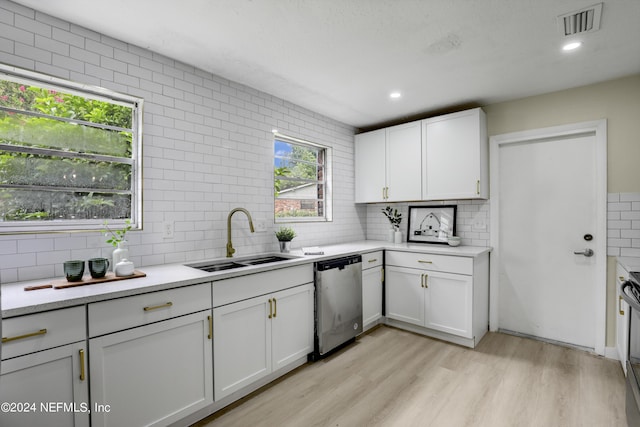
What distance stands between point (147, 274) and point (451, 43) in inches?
101

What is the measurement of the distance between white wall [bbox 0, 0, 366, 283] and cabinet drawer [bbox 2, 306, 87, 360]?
0.63 m

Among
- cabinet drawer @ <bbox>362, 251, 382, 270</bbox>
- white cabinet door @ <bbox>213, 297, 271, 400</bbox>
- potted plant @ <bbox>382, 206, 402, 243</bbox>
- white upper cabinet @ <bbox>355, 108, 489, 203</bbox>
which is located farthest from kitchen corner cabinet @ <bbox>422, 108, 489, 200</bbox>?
white cabinet door @ <bbox>213, 297, 271, 400</bbox>

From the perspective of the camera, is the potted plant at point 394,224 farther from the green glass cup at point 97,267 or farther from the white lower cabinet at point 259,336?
the green glass cup at point 97,267

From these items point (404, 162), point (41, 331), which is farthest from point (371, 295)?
point (41, 331)

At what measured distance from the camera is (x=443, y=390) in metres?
2.24

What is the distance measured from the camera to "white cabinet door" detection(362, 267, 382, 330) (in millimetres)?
3213

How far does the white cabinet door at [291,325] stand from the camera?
234 cm

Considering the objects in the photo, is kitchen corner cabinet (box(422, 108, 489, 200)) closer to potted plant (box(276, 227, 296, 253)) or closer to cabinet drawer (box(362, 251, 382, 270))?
cabinet drawer (box(362, 251, 382, 270))

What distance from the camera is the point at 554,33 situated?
2.03 m

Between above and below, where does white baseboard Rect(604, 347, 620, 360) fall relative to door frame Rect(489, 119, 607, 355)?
below

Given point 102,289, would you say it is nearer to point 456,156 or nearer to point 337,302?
point 337,302

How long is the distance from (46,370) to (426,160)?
3.51m

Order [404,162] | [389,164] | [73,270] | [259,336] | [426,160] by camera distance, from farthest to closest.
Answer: [389,164], [404,162], [426,160], [259,336], [73,270]

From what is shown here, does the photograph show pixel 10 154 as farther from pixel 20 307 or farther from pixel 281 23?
pixel 281 23
